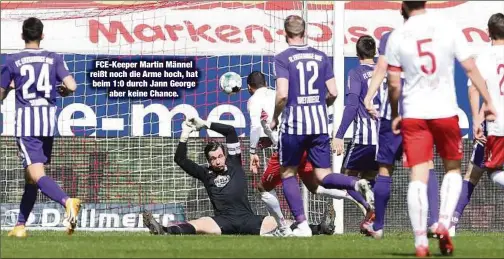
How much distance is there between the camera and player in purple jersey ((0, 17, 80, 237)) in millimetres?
12641

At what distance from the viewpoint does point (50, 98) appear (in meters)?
12.8

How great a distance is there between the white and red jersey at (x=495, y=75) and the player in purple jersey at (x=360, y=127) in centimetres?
113

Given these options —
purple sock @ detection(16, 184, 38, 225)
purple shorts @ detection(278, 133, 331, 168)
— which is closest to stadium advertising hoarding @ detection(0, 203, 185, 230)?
purple sock @ detection(16, 184, 38, 225)

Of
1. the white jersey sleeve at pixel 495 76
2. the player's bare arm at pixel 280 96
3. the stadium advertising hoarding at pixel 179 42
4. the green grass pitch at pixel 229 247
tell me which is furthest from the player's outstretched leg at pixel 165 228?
the stadium advertising hoarding at pixel 179 42

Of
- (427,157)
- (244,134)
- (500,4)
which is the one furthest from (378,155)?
(500,4)

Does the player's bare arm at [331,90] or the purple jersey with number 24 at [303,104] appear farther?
the player's bare arm at [331,90]

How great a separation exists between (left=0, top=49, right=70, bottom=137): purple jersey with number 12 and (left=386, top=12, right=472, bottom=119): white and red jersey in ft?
13.1

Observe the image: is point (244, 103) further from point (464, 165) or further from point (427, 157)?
point (427, 157)

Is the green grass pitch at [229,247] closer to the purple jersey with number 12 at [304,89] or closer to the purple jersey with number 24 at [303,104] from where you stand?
the purple jersey with number 24 at [303,104]

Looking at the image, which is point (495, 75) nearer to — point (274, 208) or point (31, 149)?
point (274, 208)

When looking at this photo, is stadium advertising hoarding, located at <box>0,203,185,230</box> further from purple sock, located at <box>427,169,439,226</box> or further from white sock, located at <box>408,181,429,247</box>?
white sock, located at <box>408,181,429,247</box>

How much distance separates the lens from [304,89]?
12.7 meters

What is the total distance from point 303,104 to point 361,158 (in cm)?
164

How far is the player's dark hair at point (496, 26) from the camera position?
13062 millimetres
